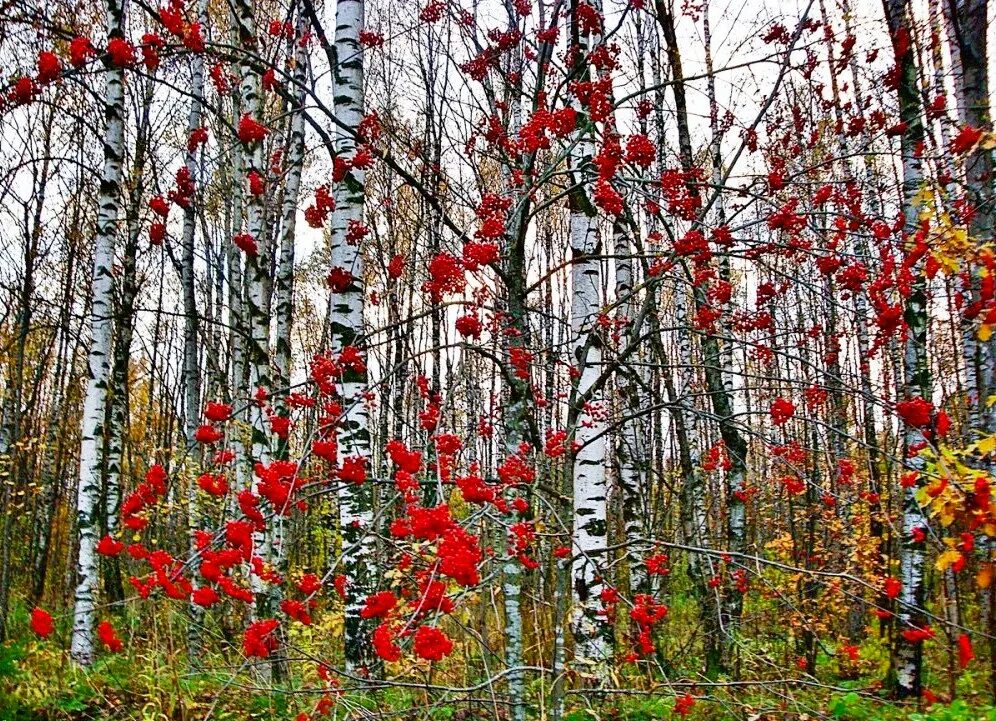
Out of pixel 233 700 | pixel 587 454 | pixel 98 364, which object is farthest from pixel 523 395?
pixel 98 364

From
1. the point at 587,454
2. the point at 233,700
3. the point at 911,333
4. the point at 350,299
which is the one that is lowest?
the point at 233,700

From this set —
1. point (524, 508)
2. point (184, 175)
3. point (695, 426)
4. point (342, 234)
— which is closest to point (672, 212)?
point (524, 508)

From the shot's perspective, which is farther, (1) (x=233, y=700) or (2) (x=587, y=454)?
(1) (x=233, y=700)

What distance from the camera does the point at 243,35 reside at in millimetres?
7406

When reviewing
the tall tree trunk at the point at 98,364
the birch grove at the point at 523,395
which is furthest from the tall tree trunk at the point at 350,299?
the tall tree trunk at the point at 98,364

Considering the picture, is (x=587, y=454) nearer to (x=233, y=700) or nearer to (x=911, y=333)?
(x=911, y=333)

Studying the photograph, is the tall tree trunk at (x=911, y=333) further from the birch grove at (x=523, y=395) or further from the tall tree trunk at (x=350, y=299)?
the tall tree trunk at (x=350, y=299)

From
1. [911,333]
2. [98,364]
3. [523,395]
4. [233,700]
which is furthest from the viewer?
[98,364]

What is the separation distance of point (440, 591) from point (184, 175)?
16.3 ft

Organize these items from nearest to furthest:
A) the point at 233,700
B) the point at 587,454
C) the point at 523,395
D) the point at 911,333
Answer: the point at 523,395 → the point at 587,454 → the point at 233,700 → the point at 911,333

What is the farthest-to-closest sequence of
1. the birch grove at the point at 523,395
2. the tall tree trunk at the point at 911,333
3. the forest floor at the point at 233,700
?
the tall tree trunk at the point at 911,333 < the forest floor at the point at 233,700 < the birch grove at the point at 523,395

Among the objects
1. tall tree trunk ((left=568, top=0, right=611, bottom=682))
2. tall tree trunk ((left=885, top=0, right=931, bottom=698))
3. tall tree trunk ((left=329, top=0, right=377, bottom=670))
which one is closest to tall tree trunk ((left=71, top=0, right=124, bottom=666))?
tall tree trunk ((left=329, top=0, right=377, bottom=670))

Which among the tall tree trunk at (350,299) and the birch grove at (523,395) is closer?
the birch grove at (523,395)

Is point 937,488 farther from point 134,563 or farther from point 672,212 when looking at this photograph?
point 134,563
